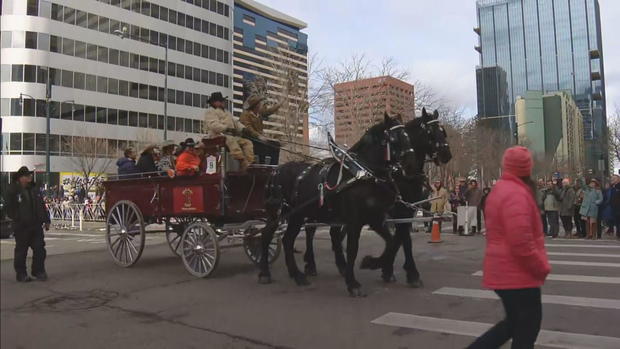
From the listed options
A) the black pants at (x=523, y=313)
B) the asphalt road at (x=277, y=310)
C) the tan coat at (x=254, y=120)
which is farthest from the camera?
the tan coat at (x=254, y=120)

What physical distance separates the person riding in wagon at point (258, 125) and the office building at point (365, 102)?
17236 millimetres

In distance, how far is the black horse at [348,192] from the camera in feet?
23.0

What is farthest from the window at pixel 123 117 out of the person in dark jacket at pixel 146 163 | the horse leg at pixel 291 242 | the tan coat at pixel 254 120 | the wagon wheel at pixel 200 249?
the horse leg at pixel 291 242

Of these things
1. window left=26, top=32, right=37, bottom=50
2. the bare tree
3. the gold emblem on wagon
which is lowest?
the gold emblem on wagon

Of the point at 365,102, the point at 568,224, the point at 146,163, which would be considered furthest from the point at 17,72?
the point at 365,102

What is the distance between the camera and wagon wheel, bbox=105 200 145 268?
9273 mm

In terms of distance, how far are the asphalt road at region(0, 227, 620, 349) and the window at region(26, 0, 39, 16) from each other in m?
1.18

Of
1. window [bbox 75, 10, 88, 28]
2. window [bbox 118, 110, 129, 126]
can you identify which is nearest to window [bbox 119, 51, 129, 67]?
window [bbox 118, 110, 129, 126]

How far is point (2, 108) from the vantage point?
2160mm

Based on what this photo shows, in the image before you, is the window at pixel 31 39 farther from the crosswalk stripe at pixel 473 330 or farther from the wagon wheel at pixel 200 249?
the wagon wheel at pixel 200 249

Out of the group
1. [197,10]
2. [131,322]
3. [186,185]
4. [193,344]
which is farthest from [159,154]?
[197,10]

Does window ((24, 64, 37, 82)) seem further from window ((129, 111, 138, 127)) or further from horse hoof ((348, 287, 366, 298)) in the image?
window ((129, 111, 138, 127))

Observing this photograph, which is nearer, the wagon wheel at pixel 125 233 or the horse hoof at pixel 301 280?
the horse hoof at pixel 301 280

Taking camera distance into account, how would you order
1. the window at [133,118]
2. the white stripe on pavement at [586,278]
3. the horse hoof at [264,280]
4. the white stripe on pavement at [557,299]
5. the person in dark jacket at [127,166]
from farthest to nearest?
the window at [133,118] < the person in dark jacket at [127,166] < the horse hoof at [264,280] < the white stripe on pavement at [586,278] < the white stripe on pavement at [557,299]
